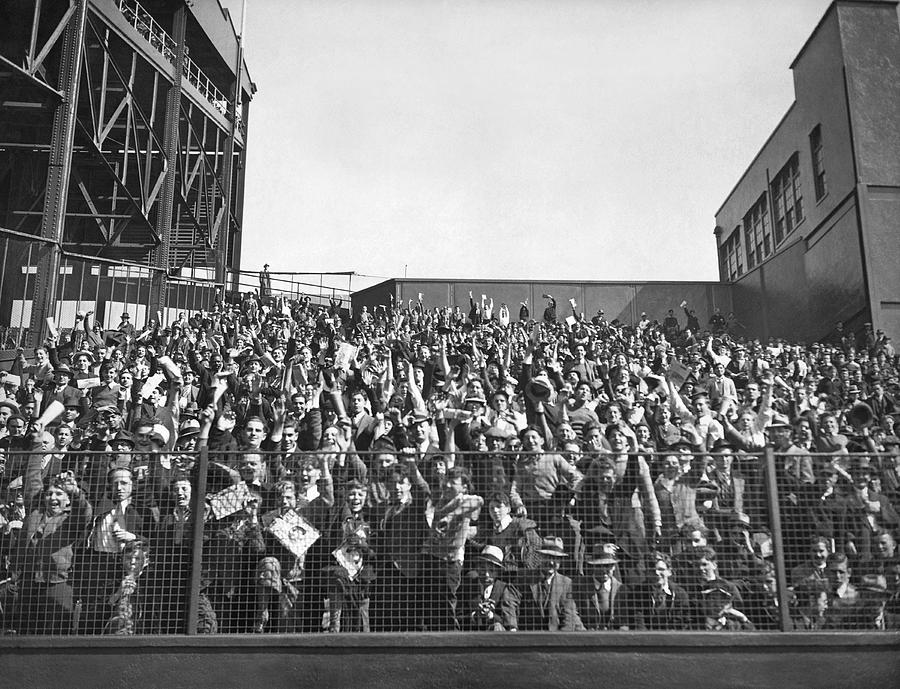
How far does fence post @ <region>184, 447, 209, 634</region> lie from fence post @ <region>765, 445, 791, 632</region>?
15.9 ft

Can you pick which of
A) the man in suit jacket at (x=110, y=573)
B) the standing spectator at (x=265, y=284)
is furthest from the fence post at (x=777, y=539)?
the standing spectator at (x=265, y=284)

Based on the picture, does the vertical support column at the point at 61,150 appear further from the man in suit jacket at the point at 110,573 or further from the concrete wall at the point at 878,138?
the concrete wall at the point at 878,138

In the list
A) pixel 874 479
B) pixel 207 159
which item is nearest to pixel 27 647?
pixel 874 479

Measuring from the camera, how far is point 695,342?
22219 millimetres

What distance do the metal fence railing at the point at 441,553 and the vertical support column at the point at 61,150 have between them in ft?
58.0

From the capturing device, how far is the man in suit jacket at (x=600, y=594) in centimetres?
657

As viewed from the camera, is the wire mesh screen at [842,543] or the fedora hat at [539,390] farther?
the fedora hat at [539,390]

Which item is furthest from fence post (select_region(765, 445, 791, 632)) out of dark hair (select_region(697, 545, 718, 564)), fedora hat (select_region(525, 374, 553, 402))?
fedora hat (select_region(525, 374, 553, 402))

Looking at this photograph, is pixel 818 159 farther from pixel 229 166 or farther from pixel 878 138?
pixel 229 166

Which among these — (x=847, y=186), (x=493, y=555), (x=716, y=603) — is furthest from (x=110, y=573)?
(x=847, y=186)

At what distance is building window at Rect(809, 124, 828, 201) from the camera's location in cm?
3003

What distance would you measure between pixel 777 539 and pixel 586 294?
28.8m

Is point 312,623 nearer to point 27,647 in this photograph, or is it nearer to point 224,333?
point 27,647

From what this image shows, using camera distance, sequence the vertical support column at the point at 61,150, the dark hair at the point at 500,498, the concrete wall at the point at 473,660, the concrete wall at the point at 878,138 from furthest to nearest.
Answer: the concrete wall at the point at 878,138 < the vertical support column at the point at 61,150 < the dark hair at the point at 500,498 < the concrete wall at the point at 473,660
